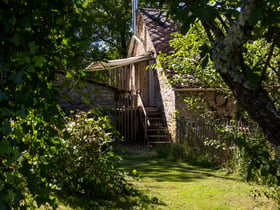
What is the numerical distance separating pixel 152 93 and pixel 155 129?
3.67 metres

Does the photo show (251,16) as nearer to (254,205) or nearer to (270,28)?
(270,28)

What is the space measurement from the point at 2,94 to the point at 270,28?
5.65 ft

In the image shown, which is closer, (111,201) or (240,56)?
(240,56)

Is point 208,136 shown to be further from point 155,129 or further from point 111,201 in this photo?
point 111,201

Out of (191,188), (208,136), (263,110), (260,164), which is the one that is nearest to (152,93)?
(208,136)

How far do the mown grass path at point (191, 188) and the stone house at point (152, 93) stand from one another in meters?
3.11

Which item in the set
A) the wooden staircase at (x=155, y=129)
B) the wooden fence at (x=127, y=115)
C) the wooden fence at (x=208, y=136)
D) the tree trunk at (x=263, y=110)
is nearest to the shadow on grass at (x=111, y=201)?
the wooden fence at (x=208, y=136)

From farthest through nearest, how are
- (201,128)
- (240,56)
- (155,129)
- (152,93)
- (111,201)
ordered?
1. (152,93)
2. (155,129)
3. (201,128)
4. (111,201)
5. (240,56)

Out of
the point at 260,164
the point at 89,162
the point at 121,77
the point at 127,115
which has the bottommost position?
the point at 89,162

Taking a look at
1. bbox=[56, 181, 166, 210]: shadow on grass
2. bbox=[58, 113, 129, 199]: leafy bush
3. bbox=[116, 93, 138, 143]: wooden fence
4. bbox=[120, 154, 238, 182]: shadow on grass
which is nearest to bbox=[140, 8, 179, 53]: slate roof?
bbox=[116, 93, 138, 143]: wooden fence

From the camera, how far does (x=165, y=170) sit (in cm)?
882

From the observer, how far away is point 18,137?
195 cm

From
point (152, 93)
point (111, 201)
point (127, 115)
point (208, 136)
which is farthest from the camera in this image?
point (152, 93)

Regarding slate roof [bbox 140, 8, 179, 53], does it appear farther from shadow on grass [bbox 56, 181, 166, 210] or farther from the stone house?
shadow on grass [bbox 56, 181, 166, 210]
